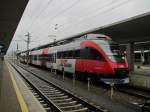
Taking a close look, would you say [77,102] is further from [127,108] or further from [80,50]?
[80,50]

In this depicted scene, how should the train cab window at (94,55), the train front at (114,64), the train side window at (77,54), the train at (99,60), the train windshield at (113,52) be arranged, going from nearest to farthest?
1. the train front at (114,64)
2. the train at (99,60)
3. the train windshield at (113,52)
4. the train cab window at (94,55)
5. the train side window at (77,54)

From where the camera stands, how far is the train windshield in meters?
19.1

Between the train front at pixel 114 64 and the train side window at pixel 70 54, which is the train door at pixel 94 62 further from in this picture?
the train side window at pixel 70 54

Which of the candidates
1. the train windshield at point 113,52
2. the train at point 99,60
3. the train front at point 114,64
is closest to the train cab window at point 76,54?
the train at point 99,60

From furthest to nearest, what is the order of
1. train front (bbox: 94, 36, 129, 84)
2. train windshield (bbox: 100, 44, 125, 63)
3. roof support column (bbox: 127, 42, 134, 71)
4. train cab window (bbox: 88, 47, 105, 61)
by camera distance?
roof support column (bbox: 127, 42, 134, 71), train cab window (bbox: 88, 47, 105, 61), train windshield (bbox: 100, 44, 125, 63), train front (bbox: 94, 36, 129, 84)

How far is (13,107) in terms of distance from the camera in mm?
9281

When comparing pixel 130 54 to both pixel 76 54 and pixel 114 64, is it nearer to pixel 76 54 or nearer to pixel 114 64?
pixel 76 54

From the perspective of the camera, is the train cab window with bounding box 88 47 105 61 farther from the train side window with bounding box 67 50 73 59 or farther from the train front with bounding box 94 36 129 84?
the train side window with bounding box 67 50 73 59

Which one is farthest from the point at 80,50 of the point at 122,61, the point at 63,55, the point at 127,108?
the point at 127,108

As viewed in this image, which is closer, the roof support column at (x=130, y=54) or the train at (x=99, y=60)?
the train at (x=99, y=60)

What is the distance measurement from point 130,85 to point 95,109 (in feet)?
32.0

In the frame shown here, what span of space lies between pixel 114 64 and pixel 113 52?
1.07 metres

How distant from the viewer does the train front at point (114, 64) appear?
18641mm

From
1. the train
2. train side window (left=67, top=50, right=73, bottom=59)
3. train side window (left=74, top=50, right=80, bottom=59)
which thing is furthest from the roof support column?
train side window (left=74, top=50, right=80, bottom=59)
